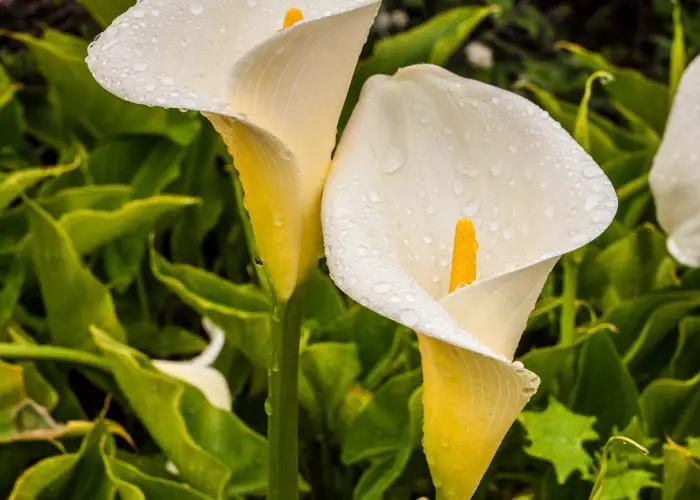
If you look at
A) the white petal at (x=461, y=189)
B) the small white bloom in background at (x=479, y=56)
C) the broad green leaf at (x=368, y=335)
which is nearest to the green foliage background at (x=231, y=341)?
the broad green leaf at (x=368, y=335)

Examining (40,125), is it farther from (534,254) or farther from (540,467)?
(534,254)

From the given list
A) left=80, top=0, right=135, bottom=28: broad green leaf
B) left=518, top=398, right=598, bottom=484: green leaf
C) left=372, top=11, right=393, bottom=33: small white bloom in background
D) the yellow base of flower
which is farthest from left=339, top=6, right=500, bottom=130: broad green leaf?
A: left=372, top=11, right=393, bottom=33: small white bloom in background

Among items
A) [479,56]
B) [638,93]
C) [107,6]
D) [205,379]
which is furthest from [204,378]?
[479,56]

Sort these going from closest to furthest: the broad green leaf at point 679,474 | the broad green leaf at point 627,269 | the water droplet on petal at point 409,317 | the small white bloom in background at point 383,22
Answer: the water droplet on petal at point 409,317 → the broad green leaf at point 679,474 → the broad green leaf at point 627,269 → the small white bloom in background at point 383,22

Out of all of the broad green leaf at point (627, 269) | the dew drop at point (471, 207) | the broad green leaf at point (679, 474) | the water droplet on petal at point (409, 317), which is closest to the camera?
the water droplet on petal at point (409, 317)

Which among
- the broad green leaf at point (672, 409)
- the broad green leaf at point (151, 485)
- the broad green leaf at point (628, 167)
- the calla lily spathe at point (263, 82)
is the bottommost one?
the broad green leaf at point (672, 409)

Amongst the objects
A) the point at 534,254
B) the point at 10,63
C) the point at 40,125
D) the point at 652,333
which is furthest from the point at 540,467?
the point at 10,63

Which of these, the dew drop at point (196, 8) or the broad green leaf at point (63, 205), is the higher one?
the dew drop at point (196, 8)

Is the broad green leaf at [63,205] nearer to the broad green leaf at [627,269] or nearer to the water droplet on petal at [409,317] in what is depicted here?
the broad green leaf at [627,269]
